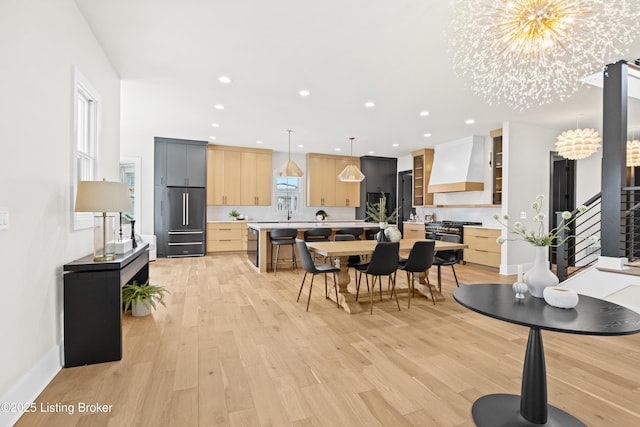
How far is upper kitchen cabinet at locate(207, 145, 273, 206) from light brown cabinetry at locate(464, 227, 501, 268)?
4.96 meters

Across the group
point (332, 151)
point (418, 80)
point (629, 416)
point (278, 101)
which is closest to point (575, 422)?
point (629, 416)

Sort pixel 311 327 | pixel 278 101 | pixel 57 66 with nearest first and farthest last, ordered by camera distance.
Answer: pixel 57 66 < pixel 311 327 < pixel 278 101

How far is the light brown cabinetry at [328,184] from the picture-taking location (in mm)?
8906

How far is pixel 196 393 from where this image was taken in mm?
1970

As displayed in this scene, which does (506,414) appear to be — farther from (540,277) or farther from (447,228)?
(447,228)

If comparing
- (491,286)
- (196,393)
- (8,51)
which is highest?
(8,51)

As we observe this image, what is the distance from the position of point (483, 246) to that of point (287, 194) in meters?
5.15

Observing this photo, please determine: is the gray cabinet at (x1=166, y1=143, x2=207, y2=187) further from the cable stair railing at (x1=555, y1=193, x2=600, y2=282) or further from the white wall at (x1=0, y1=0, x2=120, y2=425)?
the cable stair railing at (x1=555, y1=193, x2=600, y2=282)

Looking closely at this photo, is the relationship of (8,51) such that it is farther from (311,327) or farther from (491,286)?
(491,286)

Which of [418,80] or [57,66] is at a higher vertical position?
[418,80]

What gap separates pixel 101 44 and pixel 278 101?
226cm

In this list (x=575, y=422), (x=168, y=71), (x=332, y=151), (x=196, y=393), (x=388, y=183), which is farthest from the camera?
(x=388, y=183)

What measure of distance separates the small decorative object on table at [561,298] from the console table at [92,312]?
286 cm

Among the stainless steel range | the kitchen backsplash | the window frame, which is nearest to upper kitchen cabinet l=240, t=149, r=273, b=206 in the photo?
the kitchen backsplash
